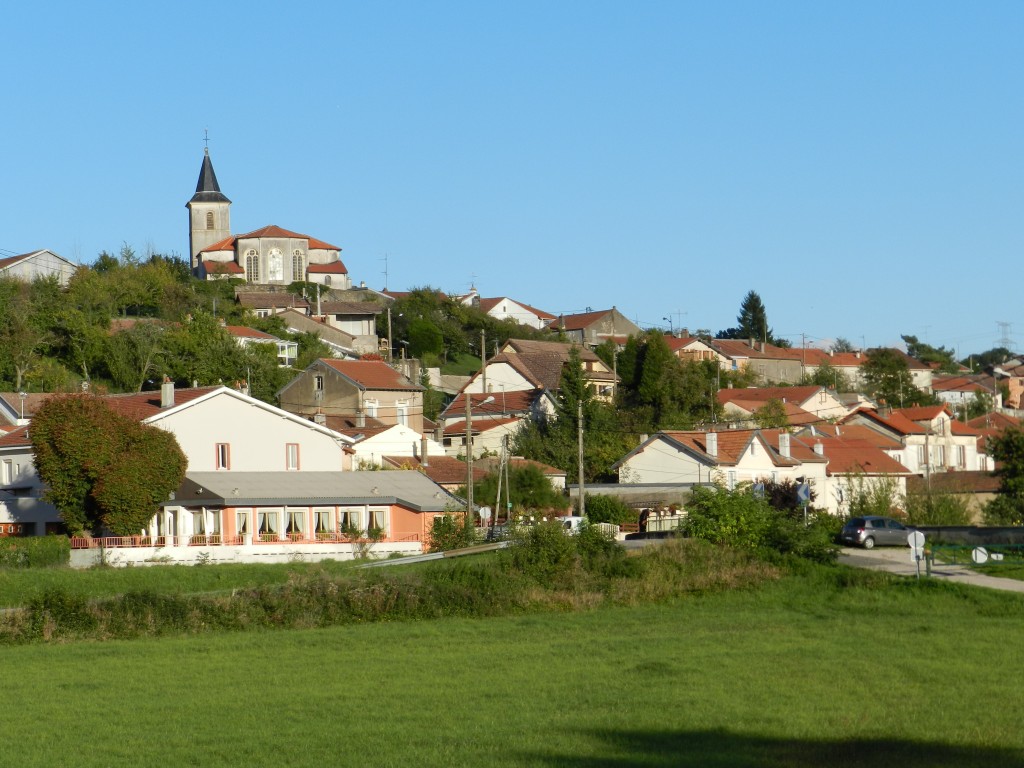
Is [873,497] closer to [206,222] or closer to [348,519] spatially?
[348,519]

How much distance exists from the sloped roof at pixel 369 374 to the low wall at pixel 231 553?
87.8 feet

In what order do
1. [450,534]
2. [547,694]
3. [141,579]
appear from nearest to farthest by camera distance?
[547,694] < [141,579] < [450,534]

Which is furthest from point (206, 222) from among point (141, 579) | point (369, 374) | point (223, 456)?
point (141, 579)

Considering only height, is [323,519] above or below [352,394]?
below

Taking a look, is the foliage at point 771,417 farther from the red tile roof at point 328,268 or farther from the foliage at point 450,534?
the red tile roof at point 328,268

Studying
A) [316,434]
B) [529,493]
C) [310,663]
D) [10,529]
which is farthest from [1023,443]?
[10,529]

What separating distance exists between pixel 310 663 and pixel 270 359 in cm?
5873

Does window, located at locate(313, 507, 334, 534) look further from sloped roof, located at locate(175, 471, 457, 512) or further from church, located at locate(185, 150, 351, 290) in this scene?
church, located at locate(185, 150, 351, 290)

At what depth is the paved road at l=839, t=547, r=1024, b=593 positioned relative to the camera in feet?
113

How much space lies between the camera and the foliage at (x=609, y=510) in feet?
194

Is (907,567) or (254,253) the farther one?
(254,253)

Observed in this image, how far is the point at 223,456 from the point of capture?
5472 centimetres

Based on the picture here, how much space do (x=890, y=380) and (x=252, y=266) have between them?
5419 cm

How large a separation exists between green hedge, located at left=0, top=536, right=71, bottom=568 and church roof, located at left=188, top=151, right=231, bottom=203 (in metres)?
82.4
